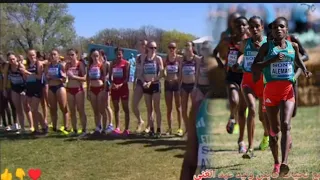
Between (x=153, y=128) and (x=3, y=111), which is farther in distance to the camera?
(x=3, y=111)

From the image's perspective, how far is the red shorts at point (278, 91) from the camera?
1.97m

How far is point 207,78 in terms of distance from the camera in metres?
1.93

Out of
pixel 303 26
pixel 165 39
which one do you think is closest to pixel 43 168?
pixel 165 39

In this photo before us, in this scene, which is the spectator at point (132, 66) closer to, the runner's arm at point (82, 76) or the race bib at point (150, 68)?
the race bib at point (150, 68)

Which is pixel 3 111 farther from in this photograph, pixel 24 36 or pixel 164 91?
pixel 24 36

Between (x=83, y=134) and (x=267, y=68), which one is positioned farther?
(x=83, y=134)

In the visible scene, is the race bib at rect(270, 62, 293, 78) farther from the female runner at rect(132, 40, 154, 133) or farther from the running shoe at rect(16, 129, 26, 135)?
the running shoe at rect(16, 129, 26, 135)

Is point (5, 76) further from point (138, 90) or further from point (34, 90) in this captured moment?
point (138, 90)

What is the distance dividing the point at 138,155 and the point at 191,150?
4.77 ft

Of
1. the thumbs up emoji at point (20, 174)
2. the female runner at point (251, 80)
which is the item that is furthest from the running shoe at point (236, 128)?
the thumbs up emoji at point (20, 174)

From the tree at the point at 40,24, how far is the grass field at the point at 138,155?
0.62 metres

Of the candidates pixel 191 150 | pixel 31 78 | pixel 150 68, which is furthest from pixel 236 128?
pixel 31 78

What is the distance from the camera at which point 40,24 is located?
6.64 ft

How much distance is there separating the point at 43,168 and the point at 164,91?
1.17 metres
